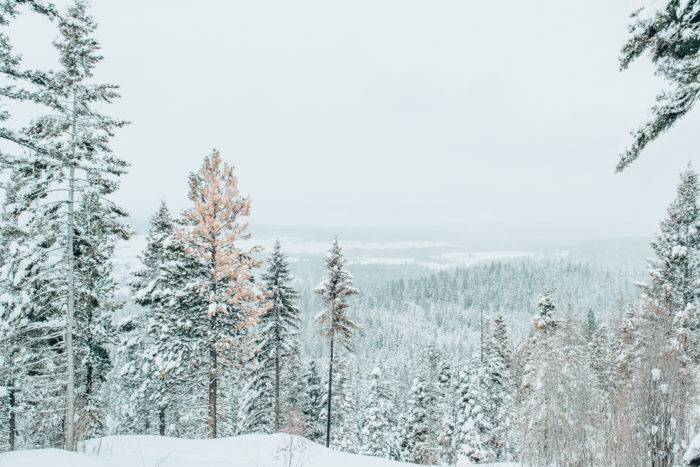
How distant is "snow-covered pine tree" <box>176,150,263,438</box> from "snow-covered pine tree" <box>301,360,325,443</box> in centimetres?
1977

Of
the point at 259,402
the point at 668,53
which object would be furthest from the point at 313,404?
the point at 668,53

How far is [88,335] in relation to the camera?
2097 centimetres

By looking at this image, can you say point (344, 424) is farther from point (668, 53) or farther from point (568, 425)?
point (668, 53)

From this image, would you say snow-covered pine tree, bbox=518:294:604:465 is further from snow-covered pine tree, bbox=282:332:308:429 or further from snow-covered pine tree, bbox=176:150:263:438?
snow-covered pine tree, bbox=282:332:308:429

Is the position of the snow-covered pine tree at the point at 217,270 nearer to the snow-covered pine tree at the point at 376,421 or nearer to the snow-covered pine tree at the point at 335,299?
the snow-covered pine tree at the point at 335,299

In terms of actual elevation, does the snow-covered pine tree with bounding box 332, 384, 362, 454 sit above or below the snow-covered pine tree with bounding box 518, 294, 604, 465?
below

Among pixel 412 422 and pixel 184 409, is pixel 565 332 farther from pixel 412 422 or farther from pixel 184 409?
pixel 184 409

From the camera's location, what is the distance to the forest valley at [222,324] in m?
9.21

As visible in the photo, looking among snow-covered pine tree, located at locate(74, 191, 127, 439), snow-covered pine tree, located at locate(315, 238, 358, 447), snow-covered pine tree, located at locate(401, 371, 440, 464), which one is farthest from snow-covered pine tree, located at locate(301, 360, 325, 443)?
snow-covered pine tree, located at locate(74, 191, 127, 439)

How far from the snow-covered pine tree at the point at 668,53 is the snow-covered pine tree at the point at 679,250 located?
57.7 ft

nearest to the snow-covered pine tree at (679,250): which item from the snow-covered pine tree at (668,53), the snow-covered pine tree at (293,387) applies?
the snow-covered pine tree at (668,53)

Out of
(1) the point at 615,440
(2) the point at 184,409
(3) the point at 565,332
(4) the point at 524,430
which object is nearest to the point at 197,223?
(2) the point at 184,409

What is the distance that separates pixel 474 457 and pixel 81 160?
28359 millimetres

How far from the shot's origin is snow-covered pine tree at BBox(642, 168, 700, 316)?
20.0m
